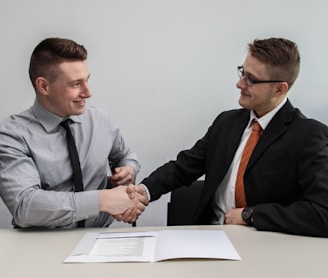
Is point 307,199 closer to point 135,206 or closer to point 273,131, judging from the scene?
point 273,131

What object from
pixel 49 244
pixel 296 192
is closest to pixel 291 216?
pixel 296 192

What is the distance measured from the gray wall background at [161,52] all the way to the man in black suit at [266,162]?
1.78 ft

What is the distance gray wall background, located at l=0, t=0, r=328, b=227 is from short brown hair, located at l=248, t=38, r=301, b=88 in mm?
729

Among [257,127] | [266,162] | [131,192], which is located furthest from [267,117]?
[131,192]

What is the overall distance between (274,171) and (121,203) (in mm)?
662

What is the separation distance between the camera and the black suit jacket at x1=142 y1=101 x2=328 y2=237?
1292 mm

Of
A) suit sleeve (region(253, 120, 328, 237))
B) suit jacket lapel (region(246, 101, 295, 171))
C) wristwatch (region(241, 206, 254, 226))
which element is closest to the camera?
suit sleeve (region(253, 120, 328, 237))

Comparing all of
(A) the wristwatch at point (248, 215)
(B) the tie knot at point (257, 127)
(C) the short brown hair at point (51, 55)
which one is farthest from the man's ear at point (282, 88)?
(C) the short brown hair at point (51, 55)

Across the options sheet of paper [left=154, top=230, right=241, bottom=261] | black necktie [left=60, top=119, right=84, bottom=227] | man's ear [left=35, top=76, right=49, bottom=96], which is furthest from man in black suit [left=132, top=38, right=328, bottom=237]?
Result: man's ear [left=35, top=76, right=49, bottom=96]

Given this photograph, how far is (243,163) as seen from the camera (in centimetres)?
159

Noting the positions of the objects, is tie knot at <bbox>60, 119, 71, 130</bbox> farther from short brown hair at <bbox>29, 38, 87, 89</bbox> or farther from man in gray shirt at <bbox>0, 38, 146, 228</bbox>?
short brown hair at <bbox>29, 38, 87, 89</bbox>

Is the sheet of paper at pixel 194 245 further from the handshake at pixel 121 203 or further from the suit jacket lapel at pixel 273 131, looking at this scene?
the suit jacket lapel at pixel 273 131

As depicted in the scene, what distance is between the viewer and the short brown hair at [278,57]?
160 centimetres

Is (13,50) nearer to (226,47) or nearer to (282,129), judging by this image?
(226,47)
